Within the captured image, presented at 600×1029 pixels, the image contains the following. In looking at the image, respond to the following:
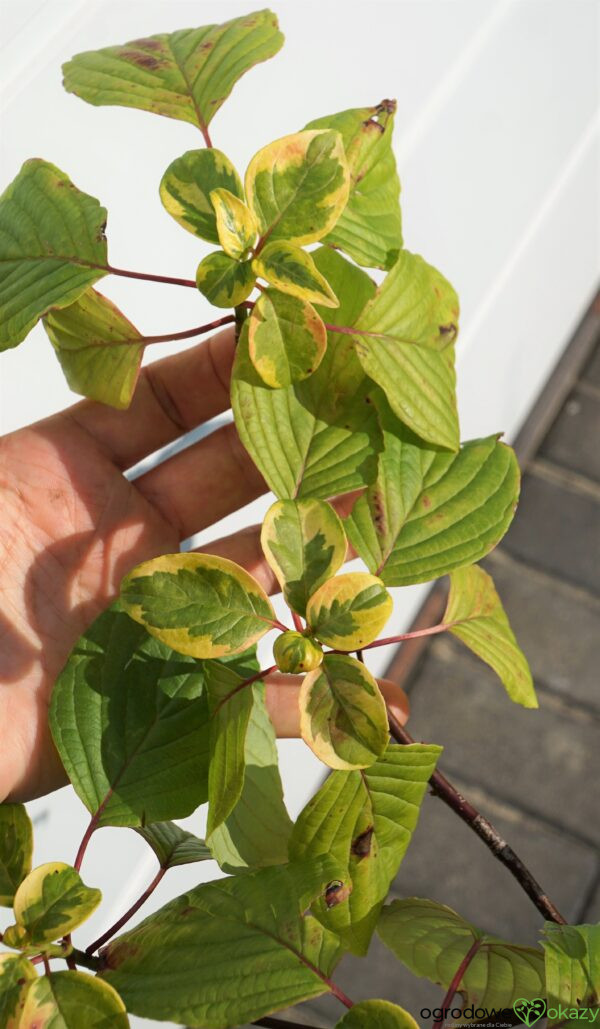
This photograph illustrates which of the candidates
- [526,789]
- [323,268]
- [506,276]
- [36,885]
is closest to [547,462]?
[506,276]

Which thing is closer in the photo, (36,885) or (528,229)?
(36,885)

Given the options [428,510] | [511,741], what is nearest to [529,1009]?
[428,510]

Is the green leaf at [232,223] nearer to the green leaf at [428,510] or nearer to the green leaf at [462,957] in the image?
the green leaf at [428,510]

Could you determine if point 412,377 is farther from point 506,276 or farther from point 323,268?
point 506,276

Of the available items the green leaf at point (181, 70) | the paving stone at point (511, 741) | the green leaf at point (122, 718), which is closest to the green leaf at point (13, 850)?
the green leaf at point (122, 718)

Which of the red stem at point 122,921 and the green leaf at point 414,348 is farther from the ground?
the green leaf at point 414,348
